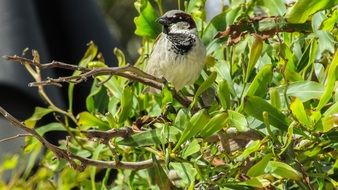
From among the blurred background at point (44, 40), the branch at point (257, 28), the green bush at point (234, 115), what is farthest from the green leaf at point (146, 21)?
the blurred background at point (44, 40)

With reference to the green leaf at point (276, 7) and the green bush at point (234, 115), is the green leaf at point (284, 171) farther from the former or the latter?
the green leaf at point (276, 7)

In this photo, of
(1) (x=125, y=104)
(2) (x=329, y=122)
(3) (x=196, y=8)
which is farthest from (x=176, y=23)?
(2) (x=329, y=122)

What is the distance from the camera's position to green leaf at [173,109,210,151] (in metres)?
1.10

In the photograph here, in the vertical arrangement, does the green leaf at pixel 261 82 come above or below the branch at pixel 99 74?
below

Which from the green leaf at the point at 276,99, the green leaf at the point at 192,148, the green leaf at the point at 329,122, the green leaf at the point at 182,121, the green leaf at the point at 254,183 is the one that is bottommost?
the green leaf at the point at 254,183

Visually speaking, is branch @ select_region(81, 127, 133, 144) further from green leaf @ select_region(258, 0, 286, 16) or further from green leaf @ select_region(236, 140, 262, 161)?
green leaf @ select_region(258, 0, 286, 16)

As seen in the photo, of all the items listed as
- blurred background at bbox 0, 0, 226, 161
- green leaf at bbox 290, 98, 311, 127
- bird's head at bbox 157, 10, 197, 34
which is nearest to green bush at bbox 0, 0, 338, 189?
green leaf at bbox 290, 98, 311, 127

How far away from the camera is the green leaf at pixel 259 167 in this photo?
106 cm

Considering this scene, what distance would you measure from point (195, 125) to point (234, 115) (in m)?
0.06

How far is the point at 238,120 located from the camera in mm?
1102

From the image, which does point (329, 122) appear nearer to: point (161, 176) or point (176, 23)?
point (161, 176)

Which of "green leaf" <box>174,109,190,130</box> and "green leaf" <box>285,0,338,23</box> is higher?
"green leaf" <box>285,0,338,23</box>

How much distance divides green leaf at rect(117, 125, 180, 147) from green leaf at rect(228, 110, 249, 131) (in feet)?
0.29

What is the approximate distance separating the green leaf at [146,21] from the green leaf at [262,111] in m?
0.42
